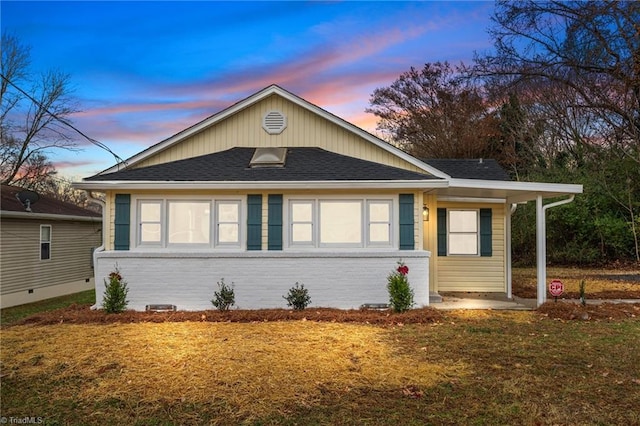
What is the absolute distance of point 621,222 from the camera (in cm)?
1845

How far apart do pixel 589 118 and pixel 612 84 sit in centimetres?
413

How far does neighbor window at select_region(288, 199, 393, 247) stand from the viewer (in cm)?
926

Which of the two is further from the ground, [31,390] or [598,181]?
[598,181]

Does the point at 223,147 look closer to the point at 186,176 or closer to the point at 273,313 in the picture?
the point at 186,176

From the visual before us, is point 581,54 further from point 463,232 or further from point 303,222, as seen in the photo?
point 303,222

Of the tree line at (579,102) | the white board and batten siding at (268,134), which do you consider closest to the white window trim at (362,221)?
the white board and batten siding at (268,134)

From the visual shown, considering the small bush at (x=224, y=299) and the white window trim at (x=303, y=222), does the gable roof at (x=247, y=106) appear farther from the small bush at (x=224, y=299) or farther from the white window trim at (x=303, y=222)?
the small bush at (x=224, y=299)

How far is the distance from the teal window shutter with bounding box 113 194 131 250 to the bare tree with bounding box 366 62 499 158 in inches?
857

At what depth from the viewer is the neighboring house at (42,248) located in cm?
1306

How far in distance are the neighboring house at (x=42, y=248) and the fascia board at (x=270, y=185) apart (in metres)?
5.91

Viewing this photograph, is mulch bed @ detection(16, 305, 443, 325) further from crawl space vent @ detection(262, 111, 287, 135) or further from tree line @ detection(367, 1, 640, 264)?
tree line @ detection(367, 1, 640, 264)

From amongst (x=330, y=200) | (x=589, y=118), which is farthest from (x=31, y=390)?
(x=589, y=118)

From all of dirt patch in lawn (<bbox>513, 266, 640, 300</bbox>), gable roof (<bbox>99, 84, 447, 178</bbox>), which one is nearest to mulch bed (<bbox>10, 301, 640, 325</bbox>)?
dirt patch in lawn (<bbox>513, 266, 640, 300</bbox>)

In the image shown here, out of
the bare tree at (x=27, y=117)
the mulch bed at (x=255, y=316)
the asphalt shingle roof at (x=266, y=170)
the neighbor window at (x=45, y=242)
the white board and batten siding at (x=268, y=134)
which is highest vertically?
the bare tree at (x=27, y=117)
